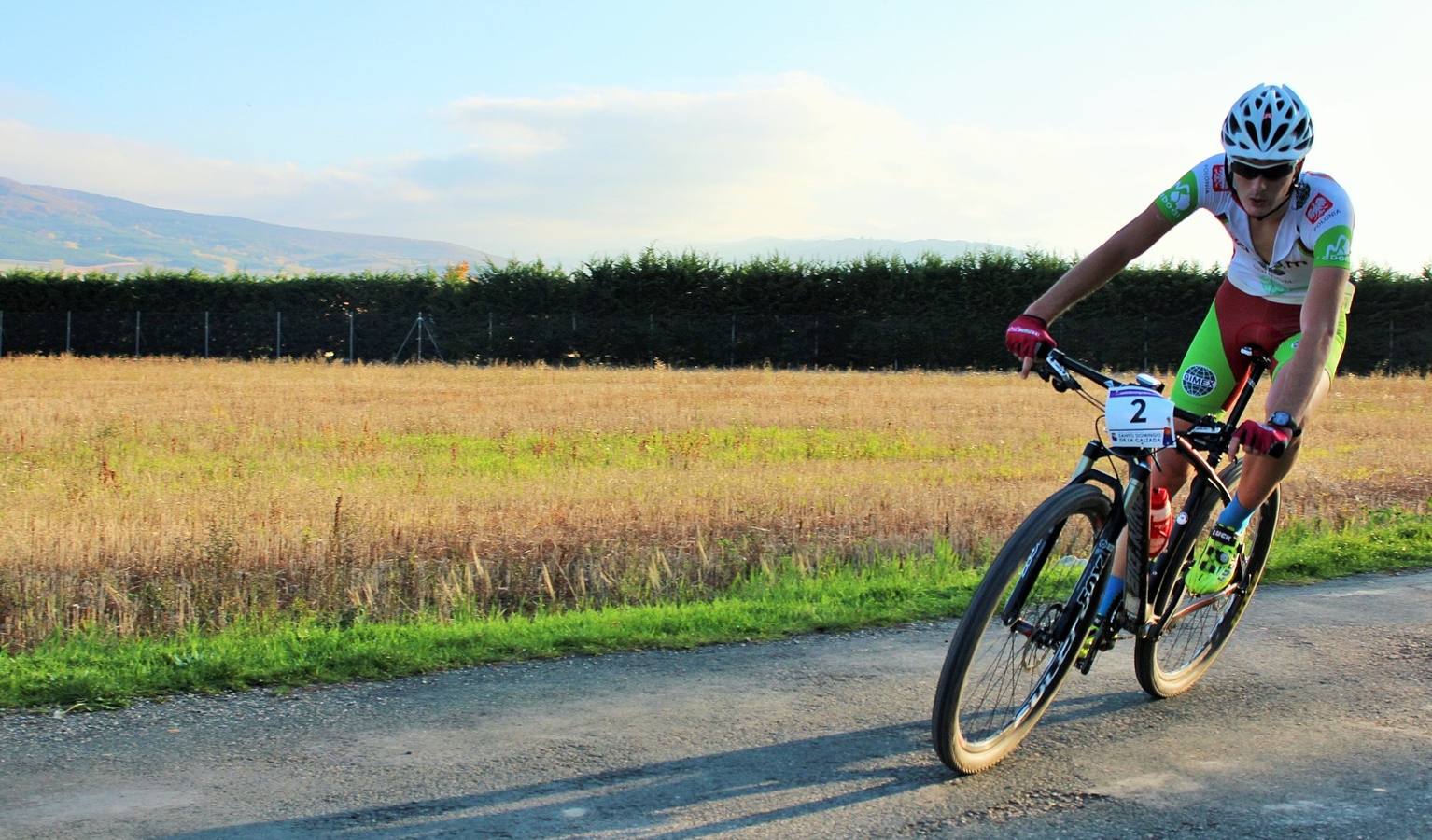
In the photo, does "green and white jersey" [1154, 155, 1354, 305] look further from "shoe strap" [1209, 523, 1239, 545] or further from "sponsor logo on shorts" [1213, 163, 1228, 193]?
"shoe strap" [1209, 523, 1239, 545]

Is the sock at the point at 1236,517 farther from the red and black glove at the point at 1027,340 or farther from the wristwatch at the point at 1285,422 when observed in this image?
the red and black glove at the point at 1027,340

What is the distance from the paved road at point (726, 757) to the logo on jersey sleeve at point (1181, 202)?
6.19 ft

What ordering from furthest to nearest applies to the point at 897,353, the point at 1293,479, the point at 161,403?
the point at 897,353
the point at 161,403
the point at 1293,479

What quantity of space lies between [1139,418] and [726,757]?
1752mm

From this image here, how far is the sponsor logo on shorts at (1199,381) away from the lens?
4.96 meters

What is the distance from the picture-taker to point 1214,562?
4.81 metres

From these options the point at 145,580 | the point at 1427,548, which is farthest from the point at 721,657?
the point at 1427,548

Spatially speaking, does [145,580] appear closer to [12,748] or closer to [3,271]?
[12,748]

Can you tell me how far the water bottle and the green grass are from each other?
6.20 feet

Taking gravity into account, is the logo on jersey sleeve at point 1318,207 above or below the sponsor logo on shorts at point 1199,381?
above

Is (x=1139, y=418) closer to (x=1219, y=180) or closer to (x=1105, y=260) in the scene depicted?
(x=1105, y=260)

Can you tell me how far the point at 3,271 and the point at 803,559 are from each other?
154 feet

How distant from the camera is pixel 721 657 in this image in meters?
5.41

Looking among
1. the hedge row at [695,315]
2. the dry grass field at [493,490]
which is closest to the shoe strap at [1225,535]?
the dry grass field at [493,490]
